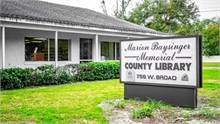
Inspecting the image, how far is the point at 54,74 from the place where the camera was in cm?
1076

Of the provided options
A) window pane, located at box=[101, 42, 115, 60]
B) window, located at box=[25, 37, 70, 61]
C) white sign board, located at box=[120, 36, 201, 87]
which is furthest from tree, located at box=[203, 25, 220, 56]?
white sign board, located at box=[120, 36, 201, 87]

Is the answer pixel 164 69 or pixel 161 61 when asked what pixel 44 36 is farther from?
pixel 164 69

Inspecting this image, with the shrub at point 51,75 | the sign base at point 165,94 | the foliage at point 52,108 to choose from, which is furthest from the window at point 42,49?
the sign base at point 165,94

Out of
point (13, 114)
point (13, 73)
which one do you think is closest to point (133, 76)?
point (13, 114)

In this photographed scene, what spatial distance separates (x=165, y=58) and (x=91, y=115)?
2512mm

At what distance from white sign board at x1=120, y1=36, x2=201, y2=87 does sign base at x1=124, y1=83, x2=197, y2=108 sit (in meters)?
0.15

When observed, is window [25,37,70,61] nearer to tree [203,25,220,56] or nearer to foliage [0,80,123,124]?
foliage [0,80,123,124]

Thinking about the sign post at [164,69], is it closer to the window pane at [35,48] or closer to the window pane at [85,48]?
the window pane at [35,48]

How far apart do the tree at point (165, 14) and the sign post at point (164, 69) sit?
32.4 meters

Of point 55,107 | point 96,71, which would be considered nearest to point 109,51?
point 96,71

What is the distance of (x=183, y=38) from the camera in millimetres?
6094

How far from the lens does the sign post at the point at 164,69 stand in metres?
5.88

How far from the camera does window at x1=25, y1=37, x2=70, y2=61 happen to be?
42.5 ft

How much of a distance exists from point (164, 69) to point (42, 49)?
8829 mm
